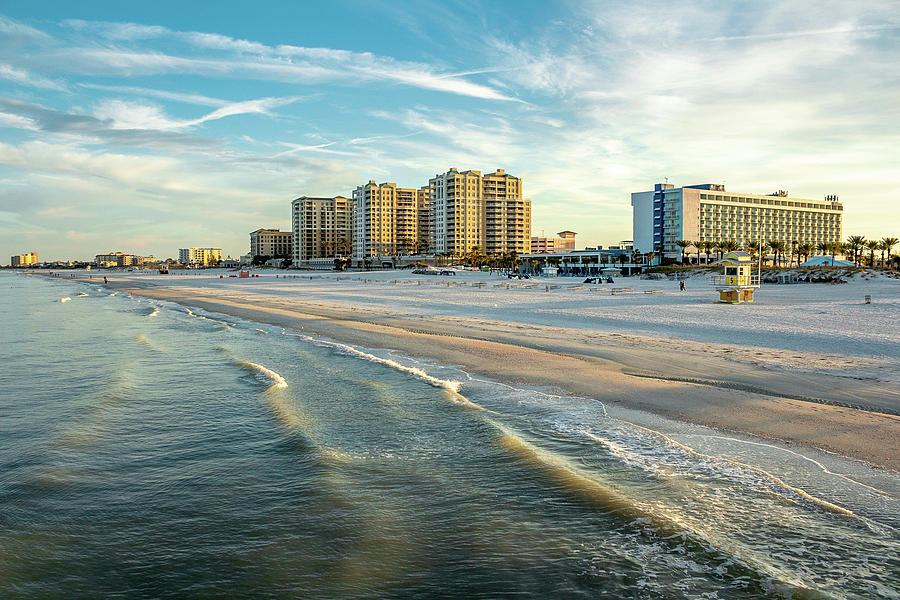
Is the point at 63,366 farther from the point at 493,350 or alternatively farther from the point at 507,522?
the point at 507,522

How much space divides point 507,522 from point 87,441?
694 cm

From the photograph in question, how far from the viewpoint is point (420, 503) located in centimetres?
657

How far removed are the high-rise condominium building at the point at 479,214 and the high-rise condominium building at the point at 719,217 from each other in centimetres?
5306

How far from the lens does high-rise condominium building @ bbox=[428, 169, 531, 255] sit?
7264 inches

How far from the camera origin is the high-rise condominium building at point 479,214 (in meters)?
184

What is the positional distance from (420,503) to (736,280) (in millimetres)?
33293

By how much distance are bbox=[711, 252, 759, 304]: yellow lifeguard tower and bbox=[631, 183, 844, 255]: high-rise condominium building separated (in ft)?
336

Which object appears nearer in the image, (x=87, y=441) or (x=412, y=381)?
(x=87, y=441)

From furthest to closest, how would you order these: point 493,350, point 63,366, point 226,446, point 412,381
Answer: point 493,350, point 63,366, point 412,381, point 226,446

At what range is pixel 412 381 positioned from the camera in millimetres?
13055

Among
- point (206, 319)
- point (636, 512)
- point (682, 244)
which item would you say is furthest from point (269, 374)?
point (682, 244)

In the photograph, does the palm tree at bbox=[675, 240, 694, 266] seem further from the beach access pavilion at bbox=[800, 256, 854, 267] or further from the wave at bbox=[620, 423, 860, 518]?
the wave at bbox=[620, 423, 860, 518]

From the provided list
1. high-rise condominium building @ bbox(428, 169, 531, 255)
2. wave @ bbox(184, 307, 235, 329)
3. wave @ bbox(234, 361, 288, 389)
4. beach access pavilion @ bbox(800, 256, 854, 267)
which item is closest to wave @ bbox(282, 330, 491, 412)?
wave @ bbox(234, 361, 288, 389)

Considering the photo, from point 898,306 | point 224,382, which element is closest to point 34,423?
point 224,382
